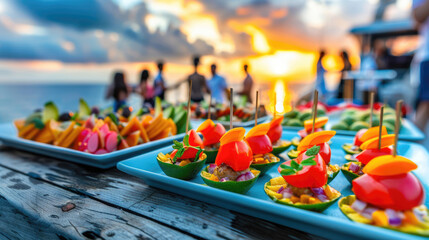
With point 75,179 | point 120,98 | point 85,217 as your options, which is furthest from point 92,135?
point 120,98

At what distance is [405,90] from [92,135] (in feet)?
28.4

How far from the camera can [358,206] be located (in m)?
0.75

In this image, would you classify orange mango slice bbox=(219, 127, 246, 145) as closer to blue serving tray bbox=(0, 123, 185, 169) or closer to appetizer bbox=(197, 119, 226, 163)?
appetizer bbox=(197, 119, 226, 163)

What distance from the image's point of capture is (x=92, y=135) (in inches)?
53.7

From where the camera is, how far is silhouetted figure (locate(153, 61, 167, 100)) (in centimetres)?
479

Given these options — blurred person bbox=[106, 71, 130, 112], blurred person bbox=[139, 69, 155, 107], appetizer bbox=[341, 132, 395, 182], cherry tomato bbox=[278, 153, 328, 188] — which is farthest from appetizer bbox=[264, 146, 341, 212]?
blurred person bbox=[139, 69, 155, 107]

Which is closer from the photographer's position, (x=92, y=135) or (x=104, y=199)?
(x=104, y=199)

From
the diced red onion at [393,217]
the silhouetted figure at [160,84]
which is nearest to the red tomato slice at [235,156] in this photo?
the diced red onion at [393,217]

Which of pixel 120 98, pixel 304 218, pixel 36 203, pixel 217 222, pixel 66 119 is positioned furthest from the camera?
pixel 120 98

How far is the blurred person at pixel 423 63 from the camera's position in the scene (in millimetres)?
1982

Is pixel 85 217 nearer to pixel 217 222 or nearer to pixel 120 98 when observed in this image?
pixel 217 222

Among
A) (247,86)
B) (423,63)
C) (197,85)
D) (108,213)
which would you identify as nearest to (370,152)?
(108,213)

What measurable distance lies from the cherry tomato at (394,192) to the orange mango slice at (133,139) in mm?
1109

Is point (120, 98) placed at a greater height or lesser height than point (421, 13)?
lesser
